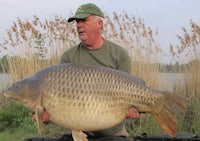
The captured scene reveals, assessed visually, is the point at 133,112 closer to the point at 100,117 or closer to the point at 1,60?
the point at 100,117

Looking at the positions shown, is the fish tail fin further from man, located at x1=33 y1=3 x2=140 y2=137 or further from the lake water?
the lake water

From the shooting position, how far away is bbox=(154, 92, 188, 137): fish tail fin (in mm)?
2465

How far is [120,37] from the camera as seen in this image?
234 inches

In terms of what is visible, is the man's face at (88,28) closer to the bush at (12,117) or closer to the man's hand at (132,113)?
the man's hand at (132,113)

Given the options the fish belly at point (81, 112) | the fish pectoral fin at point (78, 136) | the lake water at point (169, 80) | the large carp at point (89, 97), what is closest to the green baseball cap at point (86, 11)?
the large carp at point (89, 97)

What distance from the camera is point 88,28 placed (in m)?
2.75

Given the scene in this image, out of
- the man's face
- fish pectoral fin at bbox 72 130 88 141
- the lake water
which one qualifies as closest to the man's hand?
fish pectoral fin at bbox 72 130 88 141

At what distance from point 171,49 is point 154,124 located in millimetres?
1509

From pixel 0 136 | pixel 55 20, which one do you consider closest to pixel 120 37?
pixel 55 20

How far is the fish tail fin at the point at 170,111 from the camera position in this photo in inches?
97.0

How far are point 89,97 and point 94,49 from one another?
58 centimetres

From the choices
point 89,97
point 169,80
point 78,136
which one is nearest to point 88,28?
point 89,97

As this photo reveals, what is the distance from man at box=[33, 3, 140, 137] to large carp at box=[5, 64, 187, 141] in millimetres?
354

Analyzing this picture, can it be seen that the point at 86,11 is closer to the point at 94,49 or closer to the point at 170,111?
the point at 94,49
